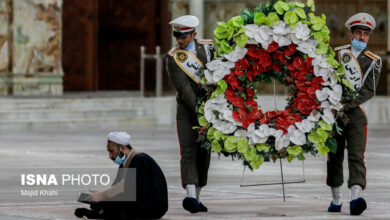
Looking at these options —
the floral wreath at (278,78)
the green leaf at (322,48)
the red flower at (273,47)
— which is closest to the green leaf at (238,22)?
the floral wreath at (278,78)

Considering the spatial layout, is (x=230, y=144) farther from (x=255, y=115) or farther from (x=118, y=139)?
(x=118, y=139)

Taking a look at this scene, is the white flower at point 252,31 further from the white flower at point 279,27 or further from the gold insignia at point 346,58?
the gold insignia at point 346,58

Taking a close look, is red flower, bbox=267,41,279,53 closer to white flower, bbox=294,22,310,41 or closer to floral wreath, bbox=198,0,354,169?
floral wreath, bbox=198,0,354,169

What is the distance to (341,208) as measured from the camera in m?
12.6

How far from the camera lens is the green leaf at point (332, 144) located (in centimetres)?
1203

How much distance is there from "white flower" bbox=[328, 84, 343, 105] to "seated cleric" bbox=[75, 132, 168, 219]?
5.87ft

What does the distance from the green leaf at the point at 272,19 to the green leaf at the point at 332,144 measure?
3.91 feet

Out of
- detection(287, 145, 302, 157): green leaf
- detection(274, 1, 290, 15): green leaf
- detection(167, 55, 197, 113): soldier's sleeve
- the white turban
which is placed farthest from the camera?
detection(167, 55, 197, 113): soldier's sleeve

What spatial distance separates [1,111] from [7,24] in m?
3.32

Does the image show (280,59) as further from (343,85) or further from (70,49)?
(70,49)

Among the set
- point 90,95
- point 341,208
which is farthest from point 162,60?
point 341,208

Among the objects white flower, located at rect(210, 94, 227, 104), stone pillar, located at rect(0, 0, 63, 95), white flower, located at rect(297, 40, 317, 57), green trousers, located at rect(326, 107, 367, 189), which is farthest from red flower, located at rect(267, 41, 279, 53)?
stone pillar, located at rect(0, 0, 63, 95)

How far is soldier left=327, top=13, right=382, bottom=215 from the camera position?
1219 cm

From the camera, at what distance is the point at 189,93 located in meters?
12.3
